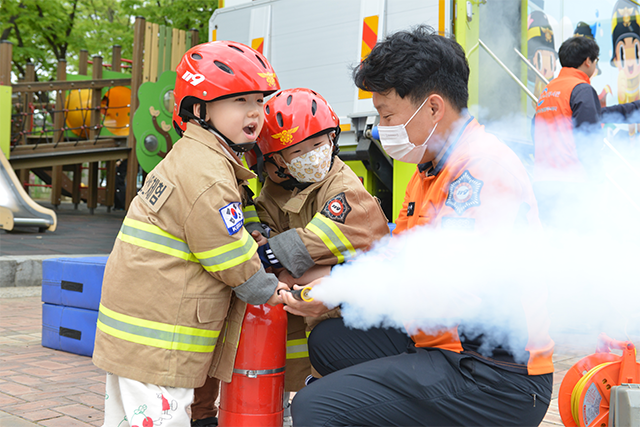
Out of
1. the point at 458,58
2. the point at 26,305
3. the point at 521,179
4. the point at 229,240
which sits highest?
the point at 458,58

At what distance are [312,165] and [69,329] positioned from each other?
2.60 metres

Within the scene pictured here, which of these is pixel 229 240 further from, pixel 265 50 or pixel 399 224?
pixel 265 50

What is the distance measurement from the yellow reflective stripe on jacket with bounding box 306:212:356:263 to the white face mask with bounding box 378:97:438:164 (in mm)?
376

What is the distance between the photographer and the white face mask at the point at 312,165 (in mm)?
2459

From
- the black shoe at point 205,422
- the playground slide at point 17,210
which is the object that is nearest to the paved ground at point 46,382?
the black shoe at point 205,422

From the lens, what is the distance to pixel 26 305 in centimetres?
564

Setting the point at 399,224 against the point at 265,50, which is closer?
the point at 399,224

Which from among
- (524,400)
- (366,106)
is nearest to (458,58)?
(524,400)

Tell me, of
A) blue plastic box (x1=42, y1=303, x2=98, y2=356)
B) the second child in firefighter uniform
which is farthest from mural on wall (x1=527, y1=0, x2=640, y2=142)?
blue plastic box (x1=42, y1=303, x2=98, y2=356)

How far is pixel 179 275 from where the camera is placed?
2.04 meters

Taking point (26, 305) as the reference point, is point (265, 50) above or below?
above

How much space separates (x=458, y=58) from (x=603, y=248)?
2.78ft

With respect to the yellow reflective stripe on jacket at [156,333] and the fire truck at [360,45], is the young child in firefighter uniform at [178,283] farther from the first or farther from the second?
the fire truck at [360,45]

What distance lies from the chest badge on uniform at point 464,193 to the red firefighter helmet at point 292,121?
891 millimetres
